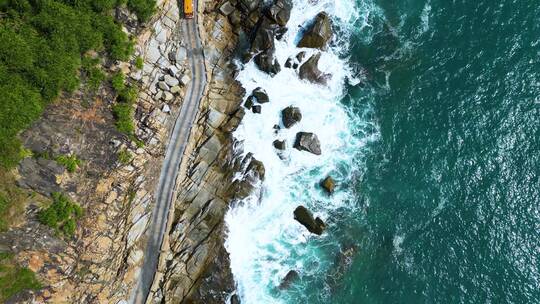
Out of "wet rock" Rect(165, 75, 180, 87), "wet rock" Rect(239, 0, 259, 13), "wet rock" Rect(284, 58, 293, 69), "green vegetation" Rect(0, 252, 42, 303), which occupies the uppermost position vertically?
"wet rock" Rect(239, 0, 259, 13)

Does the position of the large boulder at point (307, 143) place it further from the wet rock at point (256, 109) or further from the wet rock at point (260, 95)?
the wet rock at point (260, 95)

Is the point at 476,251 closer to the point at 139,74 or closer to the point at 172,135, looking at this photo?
the point at 172,135

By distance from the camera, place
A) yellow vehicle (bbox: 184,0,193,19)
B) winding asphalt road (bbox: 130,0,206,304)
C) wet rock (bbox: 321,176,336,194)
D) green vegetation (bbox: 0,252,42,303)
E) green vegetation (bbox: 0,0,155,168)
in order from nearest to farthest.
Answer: green vegetation (bbox: 0,252,42,303) → green vegetation (bbox: 0,0,155,168) → winding asphalt road (bbox: 130,0,206,304) → yellow vehicle (bbox: 184,0,193,19) → wet rock (bbox: 321,176,336,194)

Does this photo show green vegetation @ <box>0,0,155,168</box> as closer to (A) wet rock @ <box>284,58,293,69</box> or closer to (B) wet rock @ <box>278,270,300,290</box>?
(A) wet rock @ <box>284,58,293,69</box>

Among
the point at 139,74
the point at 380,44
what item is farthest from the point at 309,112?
the point at 139,74

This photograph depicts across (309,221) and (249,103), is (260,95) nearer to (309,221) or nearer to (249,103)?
(249,103)

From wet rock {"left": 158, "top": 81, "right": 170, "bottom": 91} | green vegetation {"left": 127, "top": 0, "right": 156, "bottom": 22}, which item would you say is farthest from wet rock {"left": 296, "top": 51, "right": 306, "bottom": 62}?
green vegetation {"left": 127, "top": 0, "right": 156, "bottom": 22}
